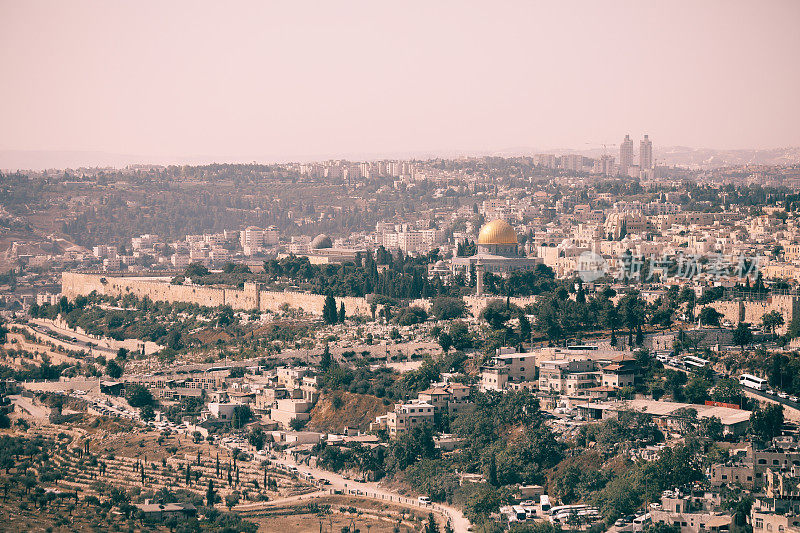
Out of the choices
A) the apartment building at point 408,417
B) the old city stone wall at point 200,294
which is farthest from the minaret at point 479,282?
the apartment building at point 408,417

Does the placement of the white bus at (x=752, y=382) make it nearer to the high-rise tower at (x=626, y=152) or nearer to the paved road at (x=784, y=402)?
the paved road at (x=784, y=402)

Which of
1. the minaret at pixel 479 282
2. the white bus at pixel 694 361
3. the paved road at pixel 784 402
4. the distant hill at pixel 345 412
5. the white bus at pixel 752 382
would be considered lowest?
the distant hill at pixel 345 412

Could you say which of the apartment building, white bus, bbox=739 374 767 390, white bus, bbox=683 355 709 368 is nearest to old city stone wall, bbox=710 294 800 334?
white bus, bbox=683 355 709 368

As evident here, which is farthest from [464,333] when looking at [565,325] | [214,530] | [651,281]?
[214,530]

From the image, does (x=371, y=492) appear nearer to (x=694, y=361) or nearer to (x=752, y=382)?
(x=694, y=361)

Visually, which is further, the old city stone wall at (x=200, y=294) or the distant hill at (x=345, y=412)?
Answer: the old city stone wall at (x=200, y=294)

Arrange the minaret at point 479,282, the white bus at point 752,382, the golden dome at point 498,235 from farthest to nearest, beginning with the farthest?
the golden dome at point 498,235
the minaret at point 479,282
the white bus at point 752,382
